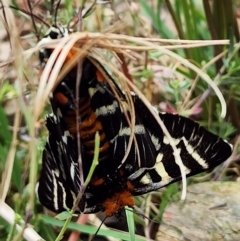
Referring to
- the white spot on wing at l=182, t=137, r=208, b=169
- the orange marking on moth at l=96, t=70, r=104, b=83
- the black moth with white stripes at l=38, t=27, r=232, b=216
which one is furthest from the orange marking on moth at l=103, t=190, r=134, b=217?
the orange marking on moth at l=96, t=70, r=104, b=83

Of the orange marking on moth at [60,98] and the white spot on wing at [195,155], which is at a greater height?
the orange marking on moth at [60,98]

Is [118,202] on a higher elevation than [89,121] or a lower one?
lower

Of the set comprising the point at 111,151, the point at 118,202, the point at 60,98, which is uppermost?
the point at 60,98

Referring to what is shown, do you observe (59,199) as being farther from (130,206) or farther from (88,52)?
(88,52)

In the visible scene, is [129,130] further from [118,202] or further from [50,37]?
[50,37]

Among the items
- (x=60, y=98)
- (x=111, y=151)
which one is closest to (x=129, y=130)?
(x=111, y=151)

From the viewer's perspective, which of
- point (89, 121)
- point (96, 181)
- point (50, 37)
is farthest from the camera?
point (96, 181)

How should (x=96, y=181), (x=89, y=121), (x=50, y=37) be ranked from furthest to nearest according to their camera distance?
(x=96, y=181), (x=89, y=121), (x=50, y=37)

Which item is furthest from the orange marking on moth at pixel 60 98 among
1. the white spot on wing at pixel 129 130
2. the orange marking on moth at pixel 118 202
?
the orange marking on moth at pixel 118 202

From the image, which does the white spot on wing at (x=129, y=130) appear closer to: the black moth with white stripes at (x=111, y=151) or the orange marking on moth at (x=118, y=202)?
the black moth with white stripes at (x=111, y=151)

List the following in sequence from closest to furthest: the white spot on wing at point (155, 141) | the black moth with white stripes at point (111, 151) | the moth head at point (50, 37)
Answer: the moth head at point (50, 37)
the black moth with white stripes at point (111, 151)
the white spot on wing at point (155, 141)
